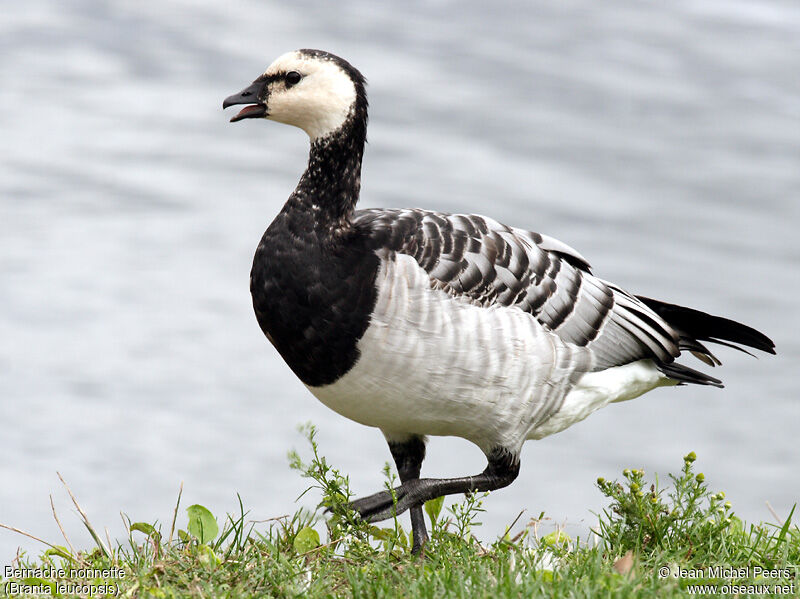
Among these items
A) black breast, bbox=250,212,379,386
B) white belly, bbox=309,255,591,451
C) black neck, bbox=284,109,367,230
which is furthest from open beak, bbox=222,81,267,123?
white belly, bbox=309,255,591,451

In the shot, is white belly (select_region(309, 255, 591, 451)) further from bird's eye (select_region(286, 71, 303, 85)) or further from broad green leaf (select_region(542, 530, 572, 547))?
bird's eye (select_region(286, 71, 303, 85))

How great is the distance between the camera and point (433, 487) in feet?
15.1

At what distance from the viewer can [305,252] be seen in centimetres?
440

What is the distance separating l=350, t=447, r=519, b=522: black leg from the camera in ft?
14.6

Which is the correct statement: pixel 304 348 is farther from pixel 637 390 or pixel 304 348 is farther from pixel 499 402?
pixel 637 390

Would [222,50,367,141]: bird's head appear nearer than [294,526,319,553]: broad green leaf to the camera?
No

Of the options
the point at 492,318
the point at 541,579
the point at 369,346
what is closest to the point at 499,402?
the point at 492,318

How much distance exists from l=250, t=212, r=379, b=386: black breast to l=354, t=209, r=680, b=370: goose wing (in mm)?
187

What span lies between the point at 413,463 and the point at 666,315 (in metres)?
1.54

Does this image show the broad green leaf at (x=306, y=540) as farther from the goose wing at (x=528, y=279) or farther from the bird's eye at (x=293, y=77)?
the bird's eye at (x=293, y=77)

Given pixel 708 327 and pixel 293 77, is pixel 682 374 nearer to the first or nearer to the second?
pixel 708 327

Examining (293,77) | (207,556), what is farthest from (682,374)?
(207,556)

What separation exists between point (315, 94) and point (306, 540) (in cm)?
188

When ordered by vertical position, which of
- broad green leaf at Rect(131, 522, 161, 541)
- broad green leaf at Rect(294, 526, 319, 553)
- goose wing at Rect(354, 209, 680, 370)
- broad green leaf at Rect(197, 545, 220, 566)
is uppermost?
goose wing at Rect(354, 209, 680, 370)
